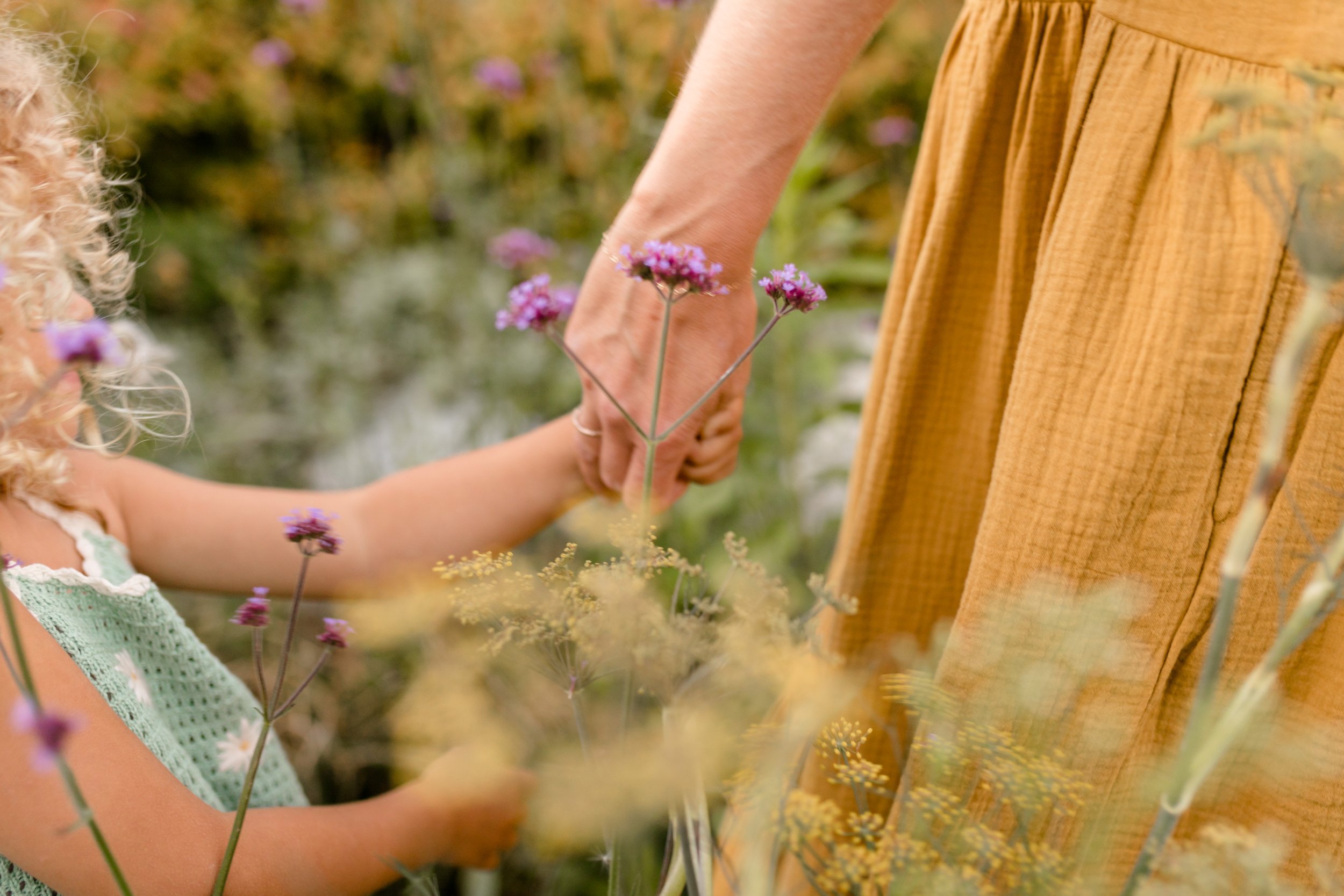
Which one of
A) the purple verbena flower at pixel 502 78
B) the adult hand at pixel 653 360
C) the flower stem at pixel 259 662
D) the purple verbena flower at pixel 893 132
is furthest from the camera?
the purple verbena flower at pixel 893 132

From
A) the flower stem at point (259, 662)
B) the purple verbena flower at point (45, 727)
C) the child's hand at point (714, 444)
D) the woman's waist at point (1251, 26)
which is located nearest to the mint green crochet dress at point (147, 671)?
the flower stem at point (259, 662)

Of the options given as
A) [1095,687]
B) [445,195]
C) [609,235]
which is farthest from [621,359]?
[445,195]

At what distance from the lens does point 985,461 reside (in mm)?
854

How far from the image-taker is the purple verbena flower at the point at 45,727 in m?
0.38

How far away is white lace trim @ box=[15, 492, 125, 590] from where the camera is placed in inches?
32.9

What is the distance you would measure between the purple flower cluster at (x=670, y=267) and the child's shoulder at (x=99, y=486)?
0.60m

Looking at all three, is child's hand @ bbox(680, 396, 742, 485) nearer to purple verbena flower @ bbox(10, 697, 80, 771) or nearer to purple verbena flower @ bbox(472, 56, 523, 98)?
purple verbena flower @ bbox(10, 697, 80, 771)

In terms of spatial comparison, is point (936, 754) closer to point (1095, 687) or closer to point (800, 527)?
point (1095, 687)

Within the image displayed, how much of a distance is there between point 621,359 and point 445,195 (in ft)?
5.50

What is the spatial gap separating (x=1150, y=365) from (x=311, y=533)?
0.57 m

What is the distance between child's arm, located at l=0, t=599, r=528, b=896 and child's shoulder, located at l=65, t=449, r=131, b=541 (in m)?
0.28

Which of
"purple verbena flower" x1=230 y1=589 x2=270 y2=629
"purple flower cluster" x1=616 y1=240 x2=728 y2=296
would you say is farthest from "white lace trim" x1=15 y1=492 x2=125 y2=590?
"purple flower cluster" x1=616 y1=240 x2=728 y2=296

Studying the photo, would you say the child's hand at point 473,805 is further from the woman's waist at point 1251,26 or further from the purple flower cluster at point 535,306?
the woman's waist at point 1251,26

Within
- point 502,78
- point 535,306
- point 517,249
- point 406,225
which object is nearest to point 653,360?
point 535,306
